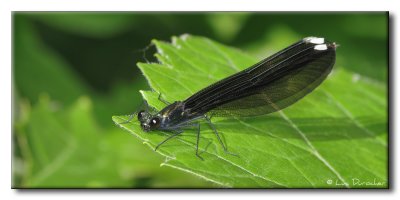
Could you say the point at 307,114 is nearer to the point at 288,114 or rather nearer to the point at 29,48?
the point at 288,114

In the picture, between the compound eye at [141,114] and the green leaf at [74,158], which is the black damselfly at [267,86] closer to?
the compound eye at [141,114]

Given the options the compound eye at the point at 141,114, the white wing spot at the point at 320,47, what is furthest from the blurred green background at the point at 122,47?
the white wing spot at the point at 320,47

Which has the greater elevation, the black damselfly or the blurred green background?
the blurred green background

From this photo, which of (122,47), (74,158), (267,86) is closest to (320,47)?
(267,86)

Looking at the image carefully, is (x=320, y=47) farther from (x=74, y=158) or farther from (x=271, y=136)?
(x=74, y=158)

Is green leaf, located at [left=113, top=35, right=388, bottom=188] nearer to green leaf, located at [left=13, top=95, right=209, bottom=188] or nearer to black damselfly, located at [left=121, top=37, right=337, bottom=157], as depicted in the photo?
black damselfly, located at [left=121, top=37, right=337, bottom=157]

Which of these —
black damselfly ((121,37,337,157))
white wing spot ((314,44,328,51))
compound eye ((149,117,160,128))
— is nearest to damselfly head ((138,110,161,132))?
compound eye ((149,117,160,128))
